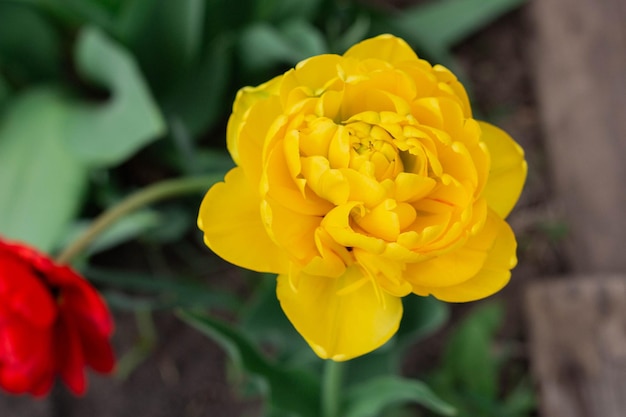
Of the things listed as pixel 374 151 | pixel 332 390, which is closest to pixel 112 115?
pixel 332 390

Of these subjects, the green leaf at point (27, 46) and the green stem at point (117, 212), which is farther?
the green leaf at point (27, 46)

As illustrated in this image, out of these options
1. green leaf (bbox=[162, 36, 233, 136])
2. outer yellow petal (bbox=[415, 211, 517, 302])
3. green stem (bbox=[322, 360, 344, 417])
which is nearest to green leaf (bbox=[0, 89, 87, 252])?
green leaf (bbox=[162, 36, 233, 136])

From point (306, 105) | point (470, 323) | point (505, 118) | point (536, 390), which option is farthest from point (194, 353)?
point (306, 105)

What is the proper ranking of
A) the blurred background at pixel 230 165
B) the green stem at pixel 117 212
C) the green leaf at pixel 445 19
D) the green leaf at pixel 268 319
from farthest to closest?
1. the green leaf at pixel 445 19
2. the blurred background at pixel 230 165
3. the green leaf at pixel 268 319
4. the green stem at pixel 117 212

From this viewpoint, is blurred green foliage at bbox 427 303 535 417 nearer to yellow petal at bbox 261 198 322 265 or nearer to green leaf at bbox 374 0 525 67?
green leaf at bbox 374 0 525 67

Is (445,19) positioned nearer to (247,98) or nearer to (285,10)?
(285,10)

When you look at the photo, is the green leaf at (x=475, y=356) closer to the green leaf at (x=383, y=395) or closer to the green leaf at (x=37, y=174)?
the green leaf at (x=383, y=395)

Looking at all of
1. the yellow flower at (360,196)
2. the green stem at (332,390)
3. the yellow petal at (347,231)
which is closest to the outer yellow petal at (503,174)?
the yellow flower at (360,196)
